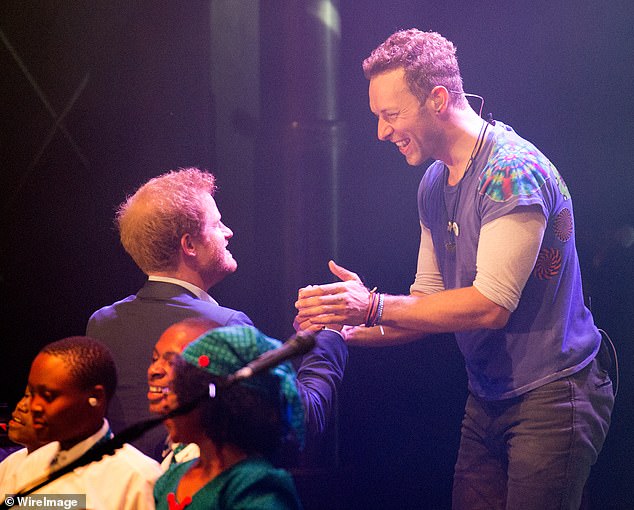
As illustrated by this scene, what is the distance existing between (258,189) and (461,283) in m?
1.20

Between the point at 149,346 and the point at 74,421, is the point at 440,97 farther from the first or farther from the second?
the point at 74,421

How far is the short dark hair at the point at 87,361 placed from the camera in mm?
1913

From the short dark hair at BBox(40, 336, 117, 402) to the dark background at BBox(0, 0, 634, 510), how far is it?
1.44m

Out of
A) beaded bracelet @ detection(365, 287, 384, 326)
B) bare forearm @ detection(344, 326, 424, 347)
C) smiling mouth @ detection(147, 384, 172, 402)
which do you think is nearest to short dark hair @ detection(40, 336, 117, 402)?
smiling mouth @ detection(147, 384, 172, 402)

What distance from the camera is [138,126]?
11.6 feet

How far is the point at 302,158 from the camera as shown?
3311 millimetres

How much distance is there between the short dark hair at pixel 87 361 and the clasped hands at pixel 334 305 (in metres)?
0.77

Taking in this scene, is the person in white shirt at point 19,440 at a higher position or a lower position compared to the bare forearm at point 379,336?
lower

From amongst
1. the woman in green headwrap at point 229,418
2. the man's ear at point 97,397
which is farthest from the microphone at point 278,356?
the man's ear at point 97,397

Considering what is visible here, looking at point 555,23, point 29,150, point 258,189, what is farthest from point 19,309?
point 555,23

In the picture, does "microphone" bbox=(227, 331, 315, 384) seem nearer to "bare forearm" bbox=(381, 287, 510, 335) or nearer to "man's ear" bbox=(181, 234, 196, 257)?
"bare forearm" bbox=(381, 287, 510, 335)

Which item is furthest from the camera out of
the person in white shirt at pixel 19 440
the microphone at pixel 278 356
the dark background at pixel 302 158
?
the dark background at pixel 302 158

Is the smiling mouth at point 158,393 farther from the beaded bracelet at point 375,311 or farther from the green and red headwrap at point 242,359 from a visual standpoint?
the beaded bracelet at point 375,311

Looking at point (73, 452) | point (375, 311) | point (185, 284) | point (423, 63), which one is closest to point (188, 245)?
point (185, 284)
